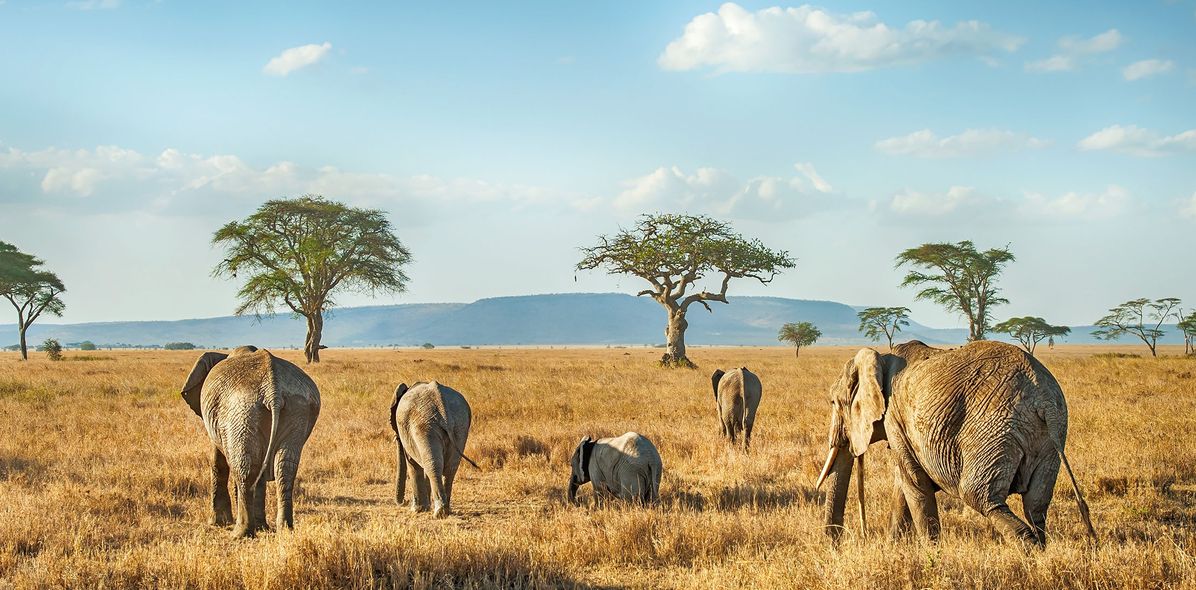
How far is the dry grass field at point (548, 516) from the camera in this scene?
18.0 ft

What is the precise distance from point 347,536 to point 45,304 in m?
64.7

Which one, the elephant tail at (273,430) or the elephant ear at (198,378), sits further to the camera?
the elephant ear at (198,378)

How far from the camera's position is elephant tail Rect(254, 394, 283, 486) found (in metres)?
7.22

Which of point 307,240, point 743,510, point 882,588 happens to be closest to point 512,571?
point 882,588

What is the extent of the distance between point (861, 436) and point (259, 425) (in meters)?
5.02

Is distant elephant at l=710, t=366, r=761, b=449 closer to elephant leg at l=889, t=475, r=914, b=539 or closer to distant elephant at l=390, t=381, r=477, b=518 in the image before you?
distant elephant at l=390, t=381, r=477, b=518

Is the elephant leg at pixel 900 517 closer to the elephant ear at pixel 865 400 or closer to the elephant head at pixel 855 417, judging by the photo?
the elephant head at pixel 855 417

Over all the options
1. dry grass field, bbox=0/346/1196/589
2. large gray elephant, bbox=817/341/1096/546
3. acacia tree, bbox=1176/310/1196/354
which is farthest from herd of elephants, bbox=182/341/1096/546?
acacia tree, bbox=1176/310/1196/354

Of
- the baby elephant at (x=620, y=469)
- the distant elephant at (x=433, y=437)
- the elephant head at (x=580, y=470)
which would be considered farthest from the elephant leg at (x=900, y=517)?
the distant elephant at (x=433, y=437)

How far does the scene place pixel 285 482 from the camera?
7371 millimetres

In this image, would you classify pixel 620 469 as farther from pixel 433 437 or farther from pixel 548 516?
pixel 433 437

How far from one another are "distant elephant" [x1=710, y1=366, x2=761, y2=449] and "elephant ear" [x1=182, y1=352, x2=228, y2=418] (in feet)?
25.2

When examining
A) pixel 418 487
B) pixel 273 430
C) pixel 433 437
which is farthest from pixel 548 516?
pixel 273 430

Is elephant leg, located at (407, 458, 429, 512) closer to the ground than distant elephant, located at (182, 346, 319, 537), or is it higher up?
closer to the ground
